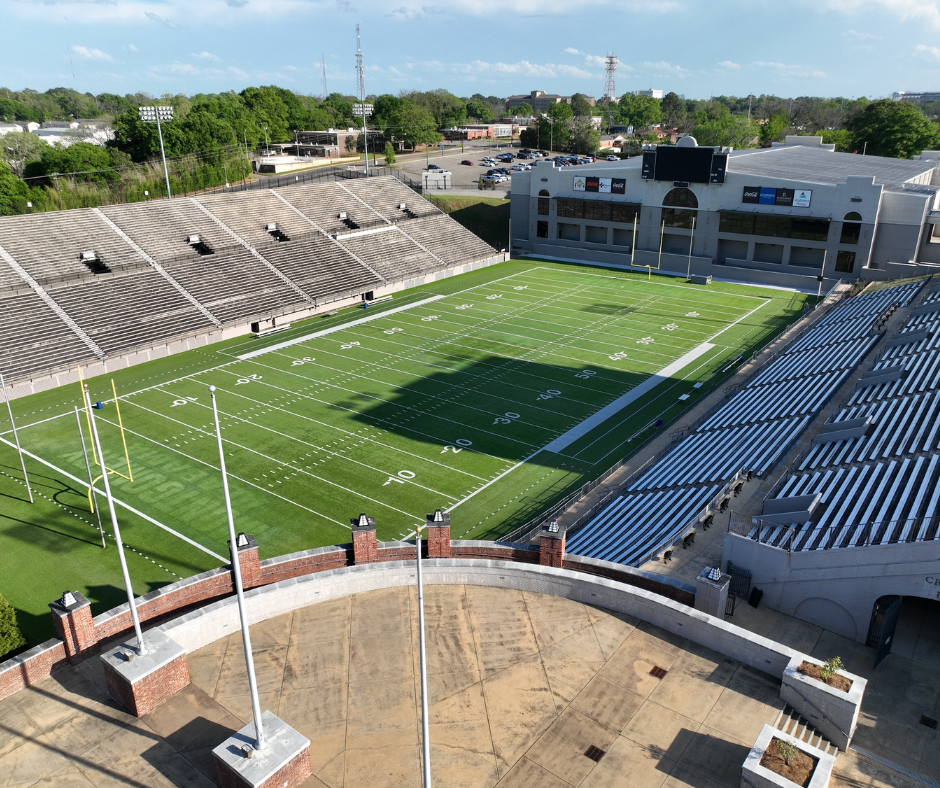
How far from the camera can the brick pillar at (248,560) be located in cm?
1534

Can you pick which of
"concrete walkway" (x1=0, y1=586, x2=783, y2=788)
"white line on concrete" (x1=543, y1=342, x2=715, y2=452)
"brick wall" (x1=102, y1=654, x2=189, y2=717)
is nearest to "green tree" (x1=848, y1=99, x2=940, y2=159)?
"white line on concrete" (x1=543, y1=342, x2=715, y2=452)

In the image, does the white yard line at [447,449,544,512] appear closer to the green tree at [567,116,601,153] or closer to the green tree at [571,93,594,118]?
the green tree at [567,116,601,153]

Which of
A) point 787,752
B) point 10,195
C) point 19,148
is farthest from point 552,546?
point 19,148

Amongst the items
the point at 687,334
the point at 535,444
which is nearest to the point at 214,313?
the point at 535,444

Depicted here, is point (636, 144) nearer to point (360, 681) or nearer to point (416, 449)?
point (416, 449)

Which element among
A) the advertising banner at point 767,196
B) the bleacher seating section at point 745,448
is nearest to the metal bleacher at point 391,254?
the advertising banner at point 767,196

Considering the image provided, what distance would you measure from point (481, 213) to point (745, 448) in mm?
51961

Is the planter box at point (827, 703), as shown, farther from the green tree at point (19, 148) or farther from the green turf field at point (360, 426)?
the green tree at point (19, 148)

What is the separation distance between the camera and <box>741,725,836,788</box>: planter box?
9.98 metres

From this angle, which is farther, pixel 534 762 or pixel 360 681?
pixel 360 681

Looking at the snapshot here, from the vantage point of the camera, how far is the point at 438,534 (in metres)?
16.5

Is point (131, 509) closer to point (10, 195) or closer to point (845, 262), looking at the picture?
point (845, 262)

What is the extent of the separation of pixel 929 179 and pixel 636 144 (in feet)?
199

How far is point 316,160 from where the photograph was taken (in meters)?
96.6
